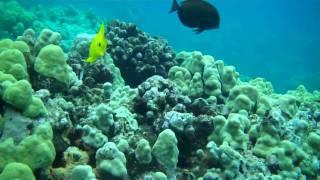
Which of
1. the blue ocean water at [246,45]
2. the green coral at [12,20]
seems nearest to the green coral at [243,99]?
the green coral at [12,20]

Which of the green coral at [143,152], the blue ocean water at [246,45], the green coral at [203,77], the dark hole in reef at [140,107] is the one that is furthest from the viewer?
the blue ocean water at [246,45]

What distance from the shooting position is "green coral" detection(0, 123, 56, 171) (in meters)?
3.08

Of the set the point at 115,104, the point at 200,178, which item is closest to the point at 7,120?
the point at 115,104

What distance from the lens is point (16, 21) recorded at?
15.8 m

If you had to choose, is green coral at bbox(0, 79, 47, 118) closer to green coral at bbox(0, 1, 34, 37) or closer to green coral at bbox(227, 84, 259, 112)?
green coral at bbox(227, 84, 259, 112)

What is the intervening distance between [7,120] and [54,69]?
1117mm

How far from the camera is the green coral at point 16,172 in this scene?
9.34 feet

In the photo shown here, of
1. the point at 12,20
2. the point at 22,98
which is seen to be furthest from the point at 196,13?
the point at 12,20

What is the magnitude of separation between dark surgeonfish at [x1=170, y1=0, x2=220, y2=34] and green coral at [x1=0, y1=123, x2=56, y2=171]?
376cm

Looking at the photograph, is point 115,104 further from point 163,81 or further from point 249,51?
point 249,51

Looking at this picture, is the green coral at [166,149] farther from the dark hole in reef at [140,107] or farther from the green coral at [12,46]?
the green coral at [12,46]

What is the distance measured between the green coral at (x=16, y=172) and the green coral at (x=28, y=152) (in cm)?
17

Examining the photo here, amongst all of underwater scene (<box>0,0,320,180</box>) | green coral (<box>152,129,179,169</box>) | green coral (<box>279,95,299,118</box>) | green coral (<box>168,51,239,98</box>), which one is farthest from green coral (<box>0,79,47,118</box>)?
green coral (<box>279,95,299,118</box>)

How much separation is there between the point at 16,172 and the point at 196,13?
13.9 ft
